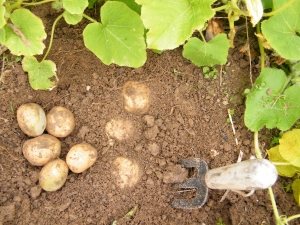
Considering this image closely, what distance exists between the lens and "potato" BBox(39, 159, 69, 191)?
183 cm

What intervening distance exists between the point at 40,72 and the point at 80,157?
0.51 meters

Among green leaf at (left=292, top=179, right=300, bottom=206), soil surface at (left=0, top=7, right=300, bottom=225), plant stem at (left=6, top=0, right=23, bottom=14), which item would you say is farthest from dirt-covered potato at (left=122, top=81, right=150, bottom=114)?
green leaf at (left=292, top=179, right=300, bottom=206)

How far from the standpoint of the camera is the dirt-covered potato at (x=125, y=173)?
1.96 meters

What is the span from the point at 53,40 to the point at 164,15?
2.41 feet

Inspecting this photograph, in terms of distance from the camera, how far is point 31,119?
1849mm

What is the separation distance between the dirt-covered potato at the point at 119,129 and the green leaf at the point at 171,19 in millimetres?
541

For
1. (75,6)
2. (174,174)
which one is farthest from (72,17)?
(174,174)

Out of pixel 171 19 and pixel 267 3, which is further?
pixel 267 3

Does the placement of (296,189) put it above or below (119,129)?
below

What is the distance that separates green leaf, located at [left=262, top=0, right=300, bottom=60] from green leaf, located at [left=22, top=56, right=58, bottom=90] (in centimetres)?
118

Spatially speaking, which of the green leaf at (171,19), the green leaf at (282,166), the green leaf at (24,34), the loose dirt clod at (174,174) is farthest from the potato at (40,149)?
the green leaf at (282,166)

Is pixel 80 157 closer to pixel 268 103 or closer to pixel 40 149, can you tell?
pixel 40 149

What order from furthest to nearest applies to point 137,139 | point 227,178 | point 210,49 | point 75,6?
point 137,139 → point 210,49 → point 75,6 → point 227,178

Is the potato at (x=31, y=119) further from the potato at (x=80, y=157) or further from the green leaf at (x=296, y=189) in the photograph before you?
the green leaf at (x=296, y=189)
